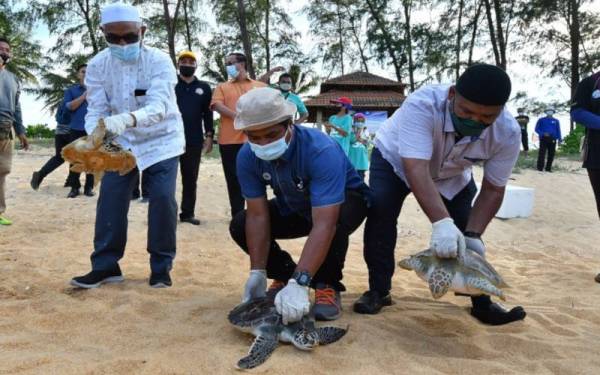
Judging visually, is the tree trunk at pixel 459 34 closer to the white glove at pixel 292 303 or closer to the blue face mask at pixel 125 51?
the blue face mask at pixel 125 51

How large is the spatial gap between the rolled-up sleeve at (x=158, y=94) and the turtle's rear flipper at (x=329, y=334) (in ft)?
4.57

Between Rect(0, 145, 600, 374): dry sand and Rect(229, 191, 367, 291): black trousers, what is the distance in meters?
0.22

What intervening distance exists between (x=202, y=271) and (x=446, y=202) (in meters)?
1.61

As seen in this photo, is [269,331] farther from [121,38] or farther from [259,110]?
[121,38]

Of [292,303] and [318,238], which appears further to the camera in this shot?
[318,238]

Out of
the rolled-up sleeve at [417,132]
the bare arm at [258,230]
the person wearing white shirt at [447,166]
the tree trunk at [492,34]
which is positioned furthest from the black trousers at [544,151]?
the bare arm at [258,230]

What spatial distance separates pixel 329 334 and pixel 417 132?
90 cm

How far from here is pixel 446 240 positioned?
201cm

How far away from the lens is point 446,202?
268 centimetres

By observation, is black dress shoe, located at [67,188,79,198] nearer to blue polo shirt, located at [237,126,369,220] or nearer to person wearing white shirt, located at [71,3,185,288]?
person wearing white shirt, located at [71,3,185,288]

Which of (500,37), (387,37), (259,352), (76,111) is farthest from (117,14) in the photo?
(387,37)

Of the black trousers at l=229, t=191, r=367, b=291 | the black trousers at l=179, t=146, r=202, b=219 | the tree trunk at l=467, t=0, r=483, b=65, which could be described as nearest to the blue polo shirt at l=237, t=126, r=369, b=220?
the black trousers at l=229, t=191, r=367, b=291

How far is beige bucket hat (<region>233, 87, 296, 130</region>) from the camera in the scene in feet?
6.47

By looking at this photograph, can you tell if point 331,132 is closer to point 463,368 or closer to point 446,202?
point 446,202
